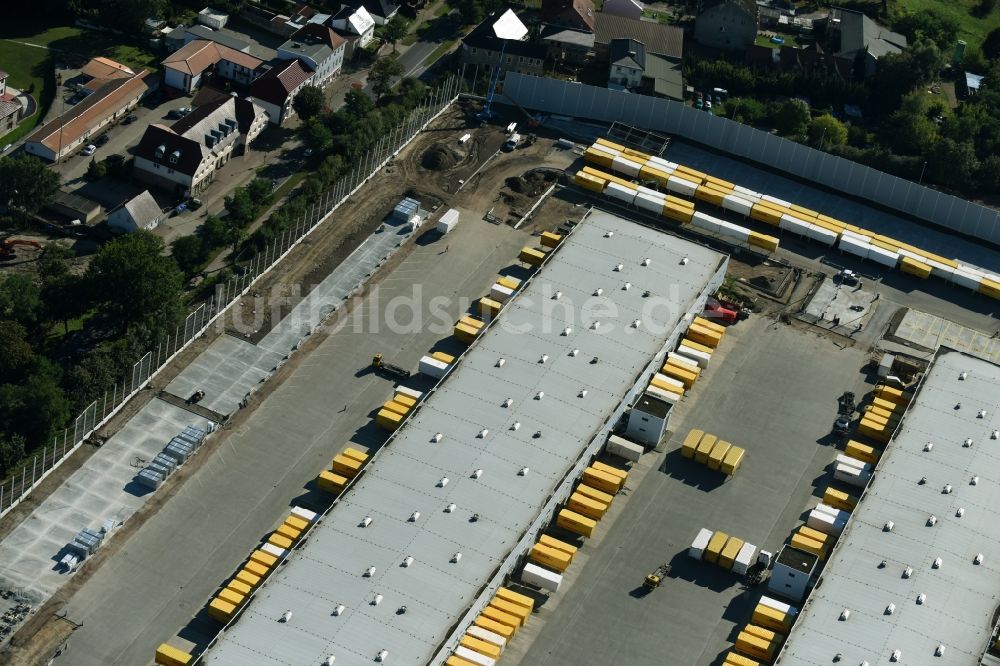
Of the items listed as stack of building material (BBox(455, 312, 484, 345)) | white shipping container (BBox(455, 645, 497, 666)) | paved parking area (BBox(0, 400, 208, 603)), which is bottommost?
paved parking area (BBox(0, 400, 208, 603))

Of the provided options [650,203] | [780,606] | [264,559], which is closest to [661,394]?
[780,606]

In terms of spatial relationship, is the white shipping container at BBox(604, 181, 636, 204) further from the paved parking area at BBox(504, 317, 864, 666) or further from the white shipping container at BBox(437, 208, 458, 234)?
the paved parking area at BBox(504, 317, 864, 666)

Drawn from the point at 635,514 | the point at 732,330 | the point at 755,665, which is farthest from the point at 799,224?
the point at 755,665

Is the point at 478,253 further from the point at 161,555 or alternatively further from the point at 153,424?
the point at 161,555

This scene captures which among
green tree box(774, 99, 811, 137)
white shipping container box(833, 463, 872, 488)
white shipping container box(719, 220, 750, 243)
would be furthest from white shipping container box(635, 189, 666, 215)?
white shipping container box(833, 463, 872, 488)

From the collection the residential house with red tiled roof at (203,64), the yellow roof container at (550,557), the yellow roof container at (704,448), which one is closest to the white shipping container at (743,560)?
the yellow roof container at (704,448)

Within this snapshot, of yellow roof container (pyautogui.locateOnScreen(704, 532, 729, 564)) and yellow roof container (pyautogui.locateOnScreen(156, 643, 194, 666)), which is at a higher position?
yellow roof container (pyautogui.locateOnScreen(704, 532, 729, 564))

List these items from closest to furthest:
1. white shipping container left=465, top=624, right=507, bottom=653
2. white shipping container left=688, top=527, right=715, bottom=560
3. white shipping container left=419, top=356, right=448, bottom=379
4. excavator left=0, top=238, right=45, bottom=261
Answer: white shipping container left=465, top=624, right=507, bottom=653 → white shipping container left=688, top=527, right=715, bottom=560 → white shipping container left=419, top=356, right=448, bottom=379 → excavator left=0, top=238, right=45, bottom=261
